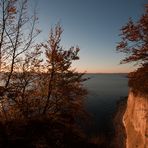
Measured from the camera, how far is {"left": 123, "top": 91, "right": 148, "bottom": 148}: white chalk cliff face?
49.7 feet

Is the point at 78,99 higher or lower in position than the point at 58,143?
higher

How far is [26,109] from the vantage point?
76.5 feet

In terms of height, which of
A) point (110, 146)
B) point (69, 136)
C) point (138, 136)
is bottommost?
point (110, 146)

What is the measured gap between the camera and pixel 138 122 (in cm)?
1677

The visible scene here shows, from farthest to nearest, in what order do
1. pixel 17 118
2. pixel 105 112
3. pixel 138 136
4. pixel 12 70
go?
pixel 105 112 < pixel 17 118 < pixel 12 70 < pixel 138 136

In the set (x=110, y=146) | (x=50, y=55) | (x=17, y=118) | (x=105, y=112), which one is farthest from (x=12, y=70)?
(x=105, y=112)

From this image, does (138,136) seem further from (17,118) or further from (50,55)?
(50,55)

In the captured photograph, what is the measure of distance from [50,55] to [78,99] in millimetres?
5412

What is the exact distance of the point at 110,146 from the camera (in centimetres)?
2825

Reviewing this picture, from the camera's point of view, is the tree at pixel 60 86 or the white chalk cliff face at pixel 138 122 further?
the tree at pixel 60 86

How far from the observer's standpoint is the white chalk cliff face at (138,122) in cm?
1514

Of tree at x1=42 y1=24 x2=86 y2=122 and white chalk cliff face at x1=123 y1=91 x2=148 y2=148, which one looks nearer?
white chalk cliff face at x1=123 y1=91 x2=148 y2=148

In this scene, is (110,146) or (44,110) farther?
(110,146)

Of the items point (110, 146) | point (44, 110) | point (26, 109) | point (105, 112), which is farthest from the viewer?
point (105, 112)
